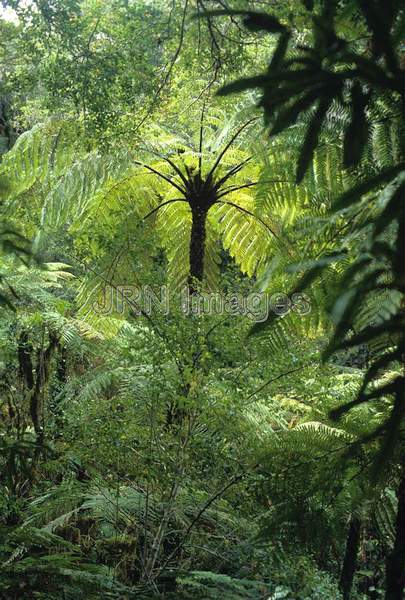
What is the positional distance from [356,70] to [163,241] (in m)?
4.70

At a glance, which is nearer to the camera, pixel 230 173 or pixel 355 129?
pixel 355 129

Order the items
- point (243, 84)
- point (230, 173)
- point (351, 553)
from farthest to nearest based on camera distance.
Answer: point (230, 173) → point (351, 553) → point (243, 84)

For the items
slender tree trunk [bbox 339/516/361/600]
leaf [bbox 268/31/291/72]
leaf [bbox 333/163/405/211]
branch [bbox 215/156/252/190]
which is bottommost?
slender tree trunk [bbox 339/516/361/600]

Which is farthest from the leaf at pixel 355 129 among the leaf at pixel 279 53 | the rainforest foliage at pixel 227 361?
the leaf at pixel 279 53

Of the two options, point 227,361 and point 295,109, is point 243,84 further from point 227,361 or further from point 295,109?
point 227,361

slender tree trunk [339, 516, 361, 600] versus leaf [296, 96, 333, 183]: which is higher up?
leaf [296, 96, 333, 183]

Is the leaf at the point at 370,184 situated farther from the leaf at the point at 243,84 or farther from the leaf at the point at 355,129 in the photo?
the leaf at the point at 243,84

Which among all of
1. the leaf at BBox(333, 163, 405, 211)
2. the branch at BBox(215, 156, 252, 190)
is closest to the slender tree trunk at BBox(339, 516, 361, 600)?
the leaf at BBox(333, 163, 405, 211)

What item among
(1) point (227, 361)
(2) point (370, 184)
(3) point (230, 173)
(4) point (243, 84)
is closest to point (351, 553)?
(1) point (227, 361)

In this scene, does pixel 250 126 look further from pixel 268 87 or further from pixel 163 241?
pixel 268 87

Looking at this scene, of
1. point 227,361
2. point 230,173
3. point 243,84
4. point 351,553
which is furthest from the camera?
point 230,173

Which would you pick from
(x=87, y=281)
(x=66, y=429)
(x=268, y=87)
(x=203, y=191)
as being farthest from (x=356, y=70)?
(x=87, y=281)

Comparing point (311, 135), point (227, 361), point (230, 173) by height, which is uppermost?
point (230, 173)

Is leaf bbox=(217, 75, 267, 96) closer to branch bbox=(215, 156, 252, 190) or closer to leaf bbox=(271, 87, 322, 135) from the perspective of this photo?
leaf bbox=(271, 87, 322, 135)
